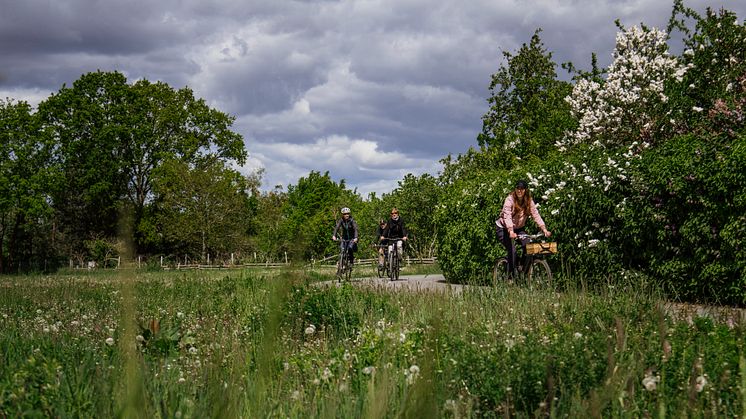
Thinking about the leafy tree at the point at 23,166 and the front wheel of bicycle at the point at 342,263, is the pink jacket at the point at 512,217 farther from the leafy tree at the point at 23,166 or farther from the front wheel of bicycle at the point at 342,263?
the leafy tree at the point at 23,166

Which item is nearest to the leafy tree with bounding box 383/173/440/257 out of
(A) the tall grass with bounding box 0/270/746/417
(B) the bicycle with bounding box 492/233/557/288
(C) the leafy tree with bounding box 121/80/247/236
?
(C) the leafy tree with bounding box 121/80/247/236

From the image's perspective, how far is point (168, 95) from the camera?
169ft

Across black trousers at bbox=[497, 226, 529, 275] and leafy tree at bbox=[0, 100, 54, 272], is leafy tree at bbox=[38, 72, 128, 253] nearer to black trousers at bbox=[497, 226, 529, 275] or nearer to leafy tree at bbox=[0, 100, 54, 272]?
leafy tree at bbox=[0, 100, 54, 272]

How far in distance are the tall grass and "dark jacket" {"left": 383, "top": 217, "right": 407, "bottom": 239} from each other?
11.4 meters

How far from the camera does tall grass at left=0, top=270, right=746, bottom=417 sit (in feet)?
4.62

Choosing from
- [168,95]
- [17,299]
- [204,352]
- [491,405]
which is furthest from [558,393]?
[168,95]

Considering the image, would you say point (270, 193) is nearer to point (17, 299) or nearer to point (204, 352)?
point (17, 299)

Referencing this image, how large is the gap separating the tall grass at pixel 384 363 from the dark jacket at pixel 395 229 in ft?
37.4

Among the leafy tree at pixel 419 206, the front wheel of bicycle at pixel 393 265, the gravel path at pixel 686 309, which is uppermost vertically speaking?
the leafy tree at pixel 419 206

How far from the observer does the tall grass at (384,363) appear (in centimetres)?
141

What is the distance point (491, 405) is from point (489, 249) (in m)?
12.2

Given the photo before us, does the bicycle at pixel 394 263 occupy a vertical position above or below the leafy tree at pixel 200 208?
below

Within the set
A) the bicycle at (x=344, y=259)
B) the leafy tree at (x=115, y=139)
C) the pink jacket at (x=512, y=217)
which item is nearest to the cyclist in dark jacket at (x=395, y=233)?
the bicycle at (x=344, y=259)

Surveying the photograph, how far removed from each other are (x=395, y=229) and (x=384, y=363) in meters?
17.5
